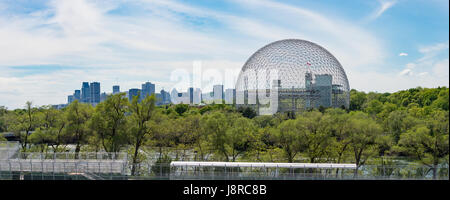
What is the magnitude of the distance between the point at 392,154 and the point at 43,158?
63.7 ft

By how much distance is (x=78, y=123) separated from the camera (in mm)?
25625

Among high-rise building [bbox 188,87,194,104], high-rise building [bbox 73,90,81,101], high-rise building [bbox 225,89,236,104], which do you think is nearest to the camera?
high-rise building [bbox 73,90,81,101]

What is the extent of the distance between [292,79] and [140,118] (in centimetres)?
2239

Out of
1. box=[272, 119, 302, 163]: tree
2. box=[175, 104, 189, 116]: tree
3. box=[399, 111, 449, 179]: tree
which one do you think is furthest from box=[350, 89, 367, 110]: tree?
box=[272, 119, 302, 163]: tree

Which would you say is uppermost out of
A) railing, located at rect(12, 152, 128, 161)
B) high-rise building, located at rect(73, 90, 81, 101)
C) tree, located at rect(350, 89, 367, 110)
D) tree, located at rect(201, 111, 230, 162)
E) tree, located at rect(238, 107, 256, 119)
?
high-rise building, located at rect(73, 90, 81, 101)

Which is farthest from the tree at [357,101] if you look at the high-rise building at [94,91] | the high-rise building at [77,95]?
the high-rise building at [77,95]

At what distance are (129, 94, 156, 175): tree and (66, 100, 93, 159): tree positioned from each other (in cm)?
321

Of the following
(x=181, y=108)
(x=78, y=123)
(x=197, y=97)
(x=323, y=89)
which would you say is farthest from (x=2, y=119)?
(x=323, y=89)

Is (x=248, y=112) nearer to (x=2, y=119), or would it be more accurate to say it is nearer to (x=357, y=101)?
(x=357, y=101)

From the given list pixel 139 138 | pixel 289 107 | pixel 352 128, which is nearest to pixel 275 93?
pixel 289 107

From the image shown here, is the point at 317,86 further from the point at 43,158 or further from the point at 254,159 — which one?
the point at 43,158

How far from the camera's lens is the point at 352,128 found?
2338cm

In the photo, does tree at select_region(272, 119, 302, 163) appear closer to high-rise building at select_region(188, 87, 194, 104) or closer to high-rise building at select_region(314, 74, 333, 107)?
high-rise building at select_region(314, 74, 333, 107)

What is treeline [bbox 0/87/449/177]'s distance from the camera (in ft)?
72.6
